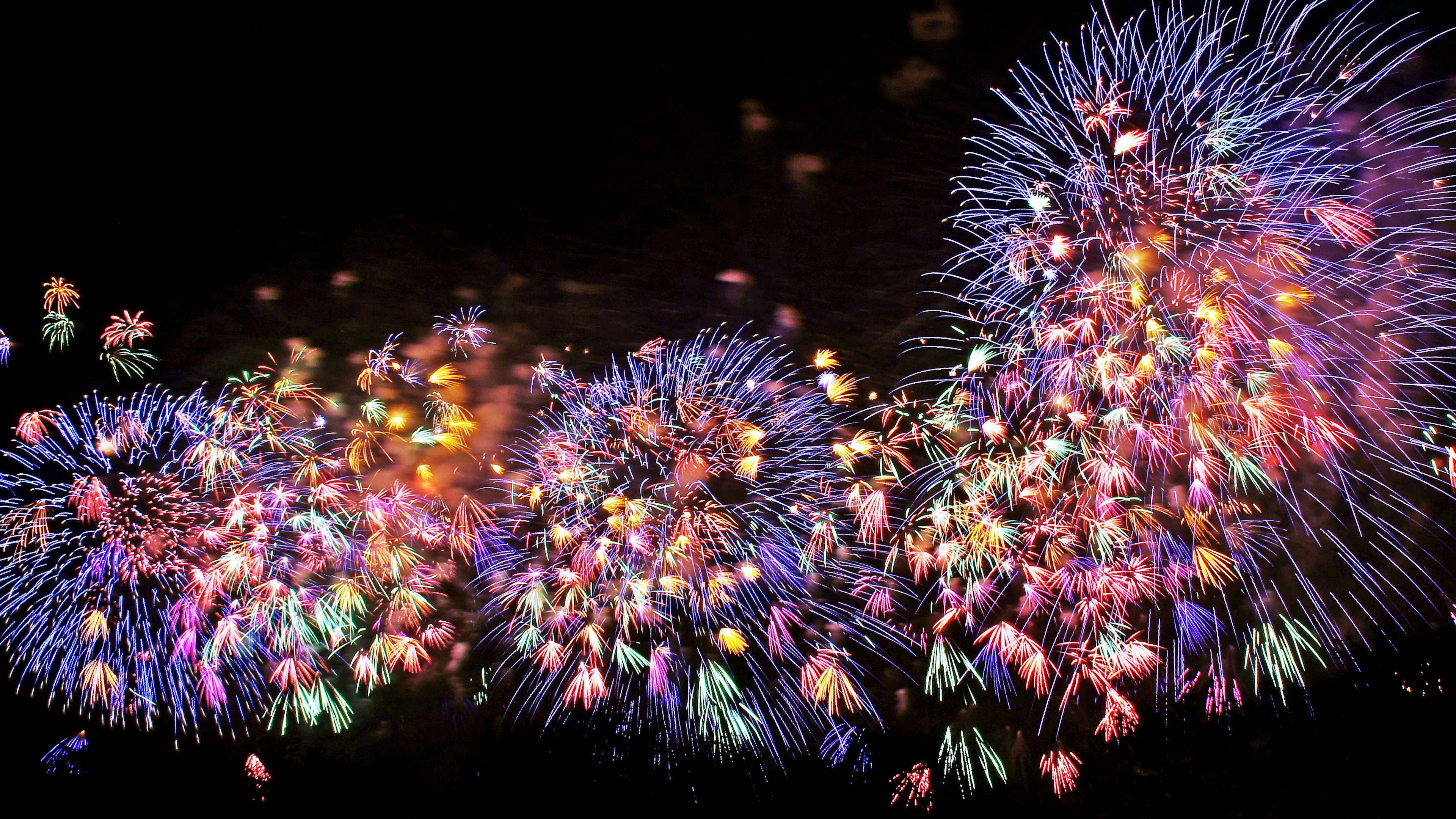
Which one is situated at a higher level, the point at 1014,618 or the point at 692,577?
the point at 692,577

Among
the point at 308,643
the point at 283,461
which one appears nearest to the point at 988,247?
the point at 283,461

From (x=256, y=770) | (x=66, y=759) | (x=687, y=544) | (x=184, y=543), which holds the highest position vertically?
(x=184, y=543)

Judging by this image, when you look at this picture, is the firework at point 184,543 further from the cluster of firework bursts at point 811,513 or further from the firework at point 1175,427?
the firework at point 1175,427

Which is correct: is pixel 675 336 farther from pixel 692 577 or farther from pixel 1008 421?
pixel 1008 421

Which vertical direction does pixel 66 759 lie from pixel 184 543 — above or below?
below

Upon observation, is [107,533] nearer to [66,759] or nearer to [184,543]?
[184,543]

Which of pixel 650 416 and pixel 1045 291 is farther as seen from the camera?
pixel 650 416

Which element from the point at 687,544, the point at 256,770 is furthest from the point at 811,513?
the point at 256,770

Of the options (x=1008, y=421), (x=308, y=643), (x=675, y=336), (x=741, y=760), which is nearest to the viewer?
(x=741, y=760)
